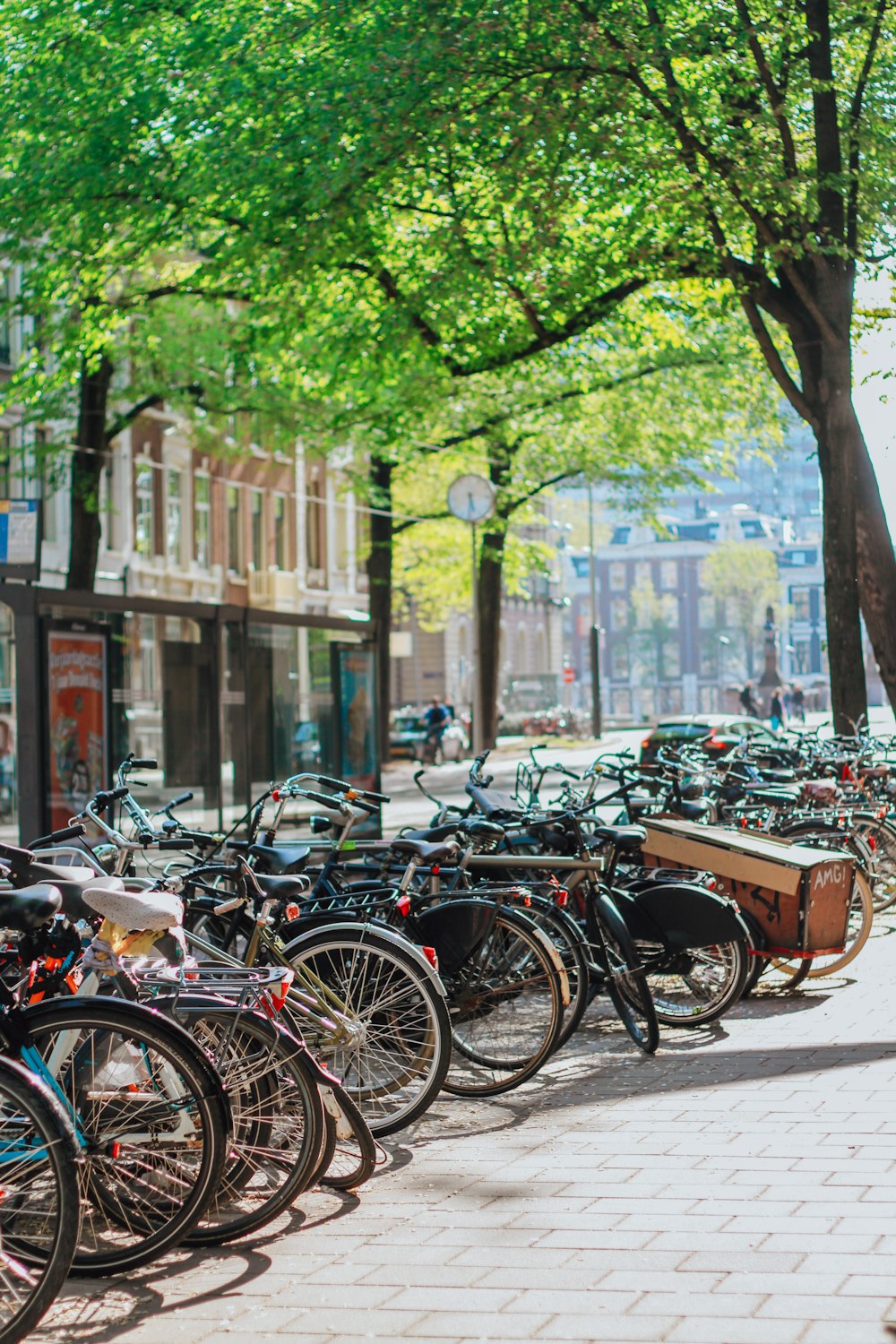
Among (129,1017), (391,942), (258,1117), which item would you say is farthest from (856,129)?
(129,1017)

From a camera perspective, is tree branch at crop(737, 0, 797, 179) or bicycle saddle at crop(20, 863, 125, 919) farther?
tree branch at crop(737, 0, 797, 179)

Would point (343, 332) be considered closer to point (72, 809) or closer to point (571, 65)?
point (571, 65)

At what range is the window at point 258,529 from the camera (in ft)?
153

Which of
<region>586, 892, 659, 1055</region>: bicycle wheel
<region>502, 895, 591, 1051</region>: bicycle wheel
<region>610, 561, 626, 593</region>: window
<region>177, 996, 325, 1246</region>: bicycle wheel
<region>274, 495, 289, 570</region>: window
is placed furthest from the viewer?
<region>610, 561, 626, 593</region>: window

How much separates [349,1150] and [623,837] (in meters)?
2.73

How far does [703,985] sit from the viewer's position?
27.1 ft

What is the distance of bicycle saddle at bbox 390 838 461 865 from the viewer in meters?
7.00

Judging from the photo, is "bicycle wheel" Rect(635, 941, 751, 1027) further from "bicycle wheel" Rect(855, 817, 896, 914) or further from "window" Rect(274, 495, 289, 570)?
"window" Rect(274, 495, 289, 570)

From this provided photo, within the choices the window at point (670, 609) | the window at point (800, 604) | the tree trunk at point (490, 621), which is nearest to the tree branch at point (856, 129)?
the tree trunk at point (490, 621)

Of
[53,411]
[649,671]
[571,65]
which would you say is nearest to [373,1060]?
[571,65]

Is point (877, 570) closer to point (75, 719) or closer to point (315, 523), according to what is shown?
point (75, 719)

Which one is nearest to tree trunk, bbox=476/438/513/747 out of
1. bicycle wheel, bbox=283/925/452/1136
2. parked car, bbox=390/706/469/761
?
parked car, bbox=390/706/469/761

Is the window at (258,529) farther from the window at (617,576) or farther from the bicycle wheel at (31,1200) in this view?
the window at (617,576)

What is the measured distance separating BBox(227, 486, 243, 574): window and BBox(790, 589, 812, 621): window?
272 ft
